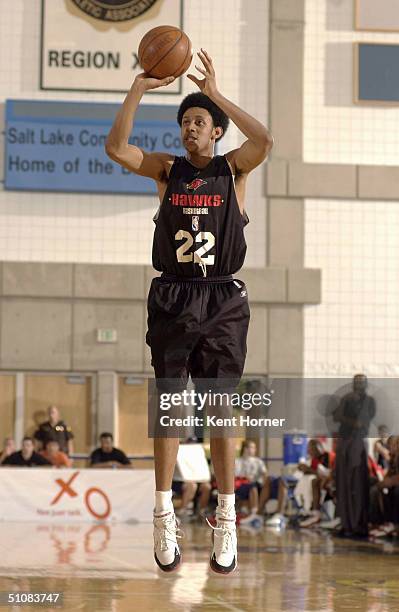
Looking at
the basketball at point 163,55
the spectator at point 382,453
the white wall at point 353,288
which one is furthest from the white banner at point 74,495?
the basketball at point 163,55

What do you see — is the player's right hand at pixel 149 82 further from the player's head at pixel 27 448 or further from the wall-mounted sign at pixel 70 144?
the wall-mounted sign at pixel 70 144

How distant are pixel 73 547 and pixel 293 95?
11.6 m

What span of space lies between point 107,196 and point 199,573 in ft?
38.3

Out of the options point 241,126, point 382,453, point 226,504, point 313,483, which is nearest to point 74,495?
point 313,483

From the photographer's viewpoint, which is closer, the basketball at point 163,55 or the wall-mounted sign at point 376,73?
the basketball at point 163,55

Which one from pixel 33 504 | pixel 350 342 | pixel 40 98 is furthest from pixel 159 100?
pixel 33 504

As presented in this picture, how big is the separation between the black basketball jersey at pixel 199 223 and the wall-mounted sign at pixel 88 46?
1555cm

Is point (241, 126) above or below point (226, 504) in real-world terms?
above

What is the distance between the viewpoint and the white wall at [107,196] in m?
21.6

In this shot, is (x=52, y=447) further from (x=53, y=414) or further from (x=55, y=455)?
(x=53, y=414)

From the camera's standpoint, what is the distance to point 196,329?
20.8ft

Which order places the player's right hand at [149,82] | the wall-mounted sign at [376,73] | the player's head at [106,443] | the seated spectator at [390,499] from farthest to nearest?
the wall-mounted sign at [376,73] < the player's head at [106,443] < the seated spectator at [390,499] < the player's right hand at [149,82]

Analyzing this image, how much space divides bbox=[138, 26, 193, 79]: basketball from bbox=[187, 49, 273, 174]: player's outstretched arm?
0.11 meters

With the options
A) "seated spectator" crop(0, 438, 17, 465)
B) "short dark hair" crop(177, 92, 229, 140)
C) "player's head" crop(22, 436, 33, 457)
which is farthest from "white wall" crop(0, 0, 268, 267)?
"short dark hair" crop(177, 92, 229, 140)
